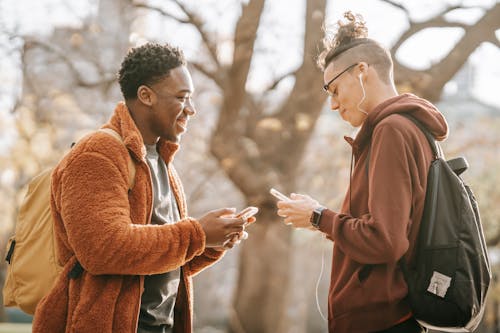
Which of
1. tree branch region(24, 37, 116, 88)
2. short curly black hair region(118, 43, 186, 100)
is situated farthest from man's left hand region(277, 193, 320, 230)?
tree branch region(24, 37, 116, 88)

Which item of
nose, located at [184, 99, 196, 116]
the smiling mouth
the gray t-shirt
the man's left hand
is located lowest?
the gray t-shirt

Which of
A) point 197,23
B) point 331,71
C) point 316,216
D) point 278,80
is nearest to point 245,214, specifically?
point 316,216

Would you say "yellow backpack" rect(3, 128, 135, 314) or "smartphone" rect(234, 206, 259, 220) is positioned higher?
"smartphone" rect(234, 206, 259, 220)

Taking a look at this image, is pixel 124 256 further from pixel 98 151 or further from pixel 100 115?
pixel 100 115

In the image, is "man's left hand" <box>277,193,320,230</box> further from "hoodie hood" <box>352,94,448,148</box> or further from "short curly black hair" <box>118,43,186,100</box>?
"short curly black hair" <box>118,43,186,100</box>

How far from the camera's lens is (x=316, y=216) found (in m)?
2.87

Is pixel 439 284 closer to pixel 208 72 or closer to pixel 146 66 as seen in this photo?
pixel 146 66

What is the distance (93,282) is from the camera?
2.70 m

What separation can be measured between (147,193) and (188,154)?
52.8 ft

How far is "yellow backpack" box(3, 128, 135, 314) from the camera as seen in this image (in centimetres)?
293

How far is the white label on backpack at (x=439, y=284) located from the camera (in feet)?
8.32

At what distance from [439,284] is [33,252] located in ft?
6.14

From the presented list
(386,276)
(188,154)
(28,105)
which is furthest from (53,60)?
(386,276)

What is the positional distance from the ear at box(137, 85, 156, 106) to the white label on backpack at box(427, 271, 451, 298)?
1.56 meters
